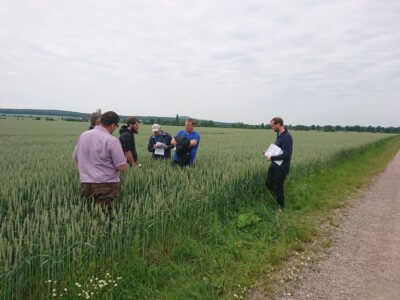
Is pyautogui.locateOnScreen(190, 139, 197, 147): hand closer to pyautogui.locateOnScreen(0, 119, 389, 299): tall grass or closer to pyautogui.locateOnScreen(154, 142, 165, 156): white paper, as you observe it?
pyautogui.locateOnScreen(0, 119, 389, 299): tall grass

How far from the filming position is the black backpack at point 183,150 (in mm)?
7184

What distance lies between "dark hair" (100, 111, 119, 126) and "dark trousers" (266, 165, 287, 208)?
4040 mm

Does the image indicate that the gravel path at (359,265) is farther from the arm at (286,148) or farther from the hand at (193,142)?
the hand at (193,142)

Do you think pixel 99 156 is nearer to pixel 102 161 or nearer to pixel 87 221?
pixel 102 161

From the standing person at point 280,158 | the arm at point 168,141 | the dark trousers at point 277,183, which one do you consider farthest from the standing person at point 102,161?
the dark trousers at point 277,183

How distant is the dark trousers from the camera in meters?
7.15

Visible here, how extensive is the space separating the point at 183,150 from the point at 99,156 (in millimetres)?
3189

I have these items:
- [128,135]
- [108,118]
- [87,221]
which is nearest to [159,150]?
[128,135]

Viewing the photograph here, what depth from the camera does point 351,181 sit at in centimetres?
1143

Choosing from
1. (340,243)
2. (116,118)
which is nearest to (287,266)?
(340,243)

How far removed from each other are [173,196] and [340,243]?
295cm

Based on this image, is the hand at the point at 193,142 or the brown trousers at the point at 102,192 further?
the hand at the point at 193,142

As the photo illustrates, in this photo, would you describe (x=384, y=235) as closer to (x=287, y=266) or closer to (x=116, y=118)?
(x=287, y=266)

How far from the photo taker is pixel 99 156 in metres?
4.39
